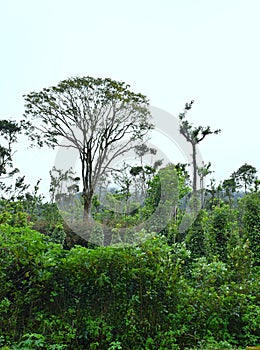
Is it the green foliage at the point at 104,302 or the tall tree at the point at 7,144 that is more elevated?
the tall tree at the point at 7,144

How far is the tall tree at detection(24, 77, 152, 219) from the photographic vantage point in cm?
1464

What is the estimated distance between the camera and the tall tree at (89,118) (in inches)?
576

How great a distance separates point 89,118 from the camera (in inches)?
583

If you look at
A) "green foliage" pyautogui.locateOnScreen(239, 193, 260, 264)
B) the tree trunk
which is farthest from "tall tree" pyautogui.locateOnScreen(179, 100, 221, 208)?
"green foliage" pyautogui.locateOnScreen(239, 193, 260, 264)

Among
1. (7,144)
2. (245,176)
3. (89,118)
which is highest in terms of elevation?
(89,118)

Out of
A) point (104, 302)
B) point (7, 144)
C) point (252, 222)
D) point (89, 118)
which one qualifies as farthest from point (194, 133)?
point (104, 302)

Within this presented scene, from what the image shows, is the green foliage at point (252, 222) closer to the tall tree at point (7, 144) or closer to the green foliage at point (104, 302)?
the green foliage at point (104, 302)

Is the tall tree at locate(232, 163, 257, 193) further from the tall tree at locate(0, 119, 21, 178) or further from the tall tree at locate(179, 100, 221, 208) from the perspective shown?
the tall tree at locate(0, 119, 21, 178)

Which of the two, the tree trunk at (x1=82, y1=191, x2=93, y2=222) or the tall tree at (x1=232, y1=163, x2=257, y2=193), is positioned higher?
the tall tree at (x1=232, y1=163, x2=257, y2=193)

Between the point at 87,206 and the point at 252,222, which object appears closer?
the point at 252,222

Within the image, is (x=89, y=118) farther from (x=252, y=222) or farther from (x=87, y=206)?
(x=252, y=222)

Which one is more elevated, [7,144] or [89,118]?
[89,118]

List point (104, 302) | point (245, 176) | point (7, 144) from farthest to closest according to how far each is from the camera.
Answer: point (245, 176), point (7, 144), point (104, 302)

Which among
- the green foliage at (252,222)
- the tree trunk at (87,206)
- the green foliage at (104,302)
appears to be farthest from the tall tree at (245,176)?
the green foliage at (104,302)
